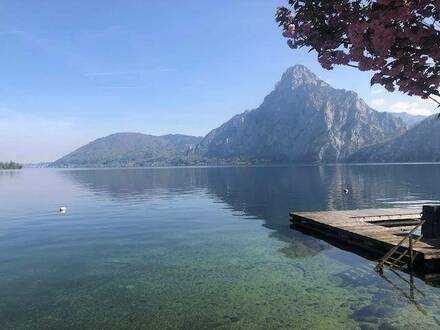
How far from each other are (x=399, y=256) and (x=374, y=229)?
708cm

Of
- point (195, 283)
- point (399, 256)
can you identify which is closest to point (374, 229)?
point (399, 256)

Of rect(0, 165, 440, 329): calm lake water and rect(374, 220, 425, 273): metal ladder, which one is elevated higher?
rect(374, 220, 425, 273): metal ladder

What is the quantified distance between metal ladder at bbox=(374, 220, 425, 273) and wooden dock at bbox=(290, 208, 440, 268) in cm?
10

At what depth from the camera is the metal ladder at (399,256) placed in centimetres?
2202

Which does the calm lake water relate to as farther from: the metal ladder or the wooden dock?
the wooden dock

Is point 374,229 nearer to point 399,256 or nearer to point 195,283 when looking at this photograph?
point 399,256

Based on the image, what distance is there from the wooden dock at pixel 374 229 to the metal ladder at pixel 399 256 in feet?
0.32

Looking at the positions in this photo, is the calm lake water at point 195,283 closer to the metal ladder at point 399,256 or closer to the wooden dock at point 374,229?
the metal ladder at point 399,256

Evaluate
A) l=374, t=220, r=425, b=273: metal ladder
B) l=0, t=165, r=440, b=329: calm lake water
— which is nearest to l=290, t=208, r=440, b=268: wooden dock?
l=374, t=220, r=425, b=273: metal ladder

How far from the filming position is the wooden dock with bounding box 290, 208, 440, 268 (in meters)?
22.6

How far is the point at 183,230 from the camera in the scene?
40.4 m

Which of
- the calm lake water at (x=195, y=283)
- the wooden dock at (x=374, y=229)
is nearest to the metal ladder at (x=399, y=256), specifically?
the wooden dock at (x=374, y=229)

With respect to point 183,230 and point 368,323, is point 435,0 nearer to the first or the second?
point 368,323

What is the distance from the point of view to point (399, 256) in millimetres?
23016
